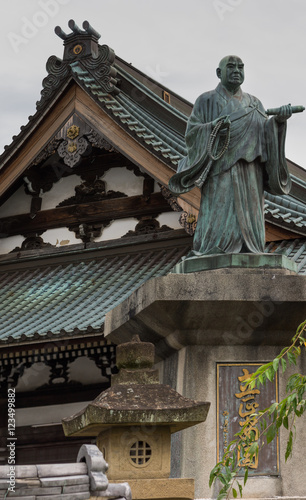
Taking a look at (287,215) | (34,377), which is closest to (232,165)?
(287,215)

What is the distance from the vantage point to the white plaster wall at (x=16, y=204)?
1611cm

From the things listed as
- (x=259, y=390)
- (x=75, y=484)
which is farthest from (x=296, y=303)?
(x=75, y=484)

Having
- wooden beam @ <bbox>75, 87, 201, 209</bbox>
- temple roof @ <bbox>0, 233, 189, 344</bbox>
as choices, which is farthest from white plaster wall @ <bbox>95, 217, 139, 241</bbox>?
wooden beam @ <bbox>75, 87, 201, 209</bbox>

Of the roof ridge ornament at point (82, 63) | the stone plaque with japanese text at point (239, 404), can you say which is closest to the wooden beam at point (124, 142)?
the roof ridge ornament at point (82, 63)

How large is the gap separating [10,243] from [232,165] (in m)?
7.01

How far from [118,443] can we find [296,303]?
193cm

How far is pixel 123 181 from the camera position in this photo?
15.2 metres

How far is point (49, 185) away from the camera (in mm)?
15891

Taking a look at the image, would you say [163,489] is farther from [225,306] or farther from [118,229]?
[118,229]

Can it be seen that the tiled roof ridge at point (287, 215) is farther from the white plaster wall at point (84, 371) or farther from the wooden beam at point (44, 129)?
the wooden beam at point (44, 129)

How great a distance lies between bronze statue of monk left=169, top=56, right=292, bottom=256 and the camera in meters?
9.70

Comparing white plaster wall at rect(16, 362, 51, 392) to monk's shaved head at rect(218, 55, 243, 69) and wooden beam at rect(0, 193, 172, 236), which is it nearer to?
wooden beam at rect(0, 193, 172, 236)

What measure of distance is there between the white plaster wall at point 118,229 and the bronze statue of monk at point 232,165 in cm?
498

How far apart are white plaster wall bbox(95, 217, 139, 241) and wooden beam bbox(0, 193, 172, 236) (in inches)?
2.8
